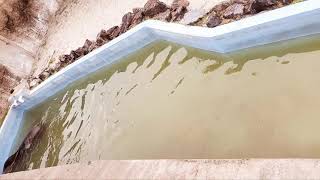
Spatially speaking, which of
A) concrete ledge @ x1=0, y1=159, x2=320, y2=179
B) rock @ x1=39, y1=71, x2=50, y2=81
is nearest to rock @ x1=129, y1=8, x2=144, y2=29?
rock @ x1=39, y1=71, x2=50, y2=81

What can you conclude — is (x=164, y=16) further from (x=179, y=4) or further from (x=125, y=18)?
(x=125, y=18)

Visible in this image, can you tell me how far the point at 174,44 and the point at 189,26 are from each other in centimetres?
46

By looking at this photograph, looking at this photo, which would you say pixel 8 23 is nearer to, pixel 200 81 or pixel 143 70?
pixel 143 70

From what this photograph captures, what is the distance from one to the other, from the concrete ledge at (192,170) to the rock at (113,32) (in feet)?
10.2

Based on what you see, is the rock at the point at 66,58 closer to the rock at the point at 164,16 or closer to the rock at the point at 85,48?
→ the rock at the point at 85,48

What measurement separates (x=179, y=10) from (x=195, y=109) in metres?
1.86

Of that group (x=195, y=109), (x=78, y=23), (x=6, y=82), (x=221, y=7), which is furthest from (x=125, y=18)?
(x=6, y=82)

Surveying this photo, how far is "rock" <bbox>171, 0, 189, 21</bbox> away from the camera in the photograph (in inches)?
236

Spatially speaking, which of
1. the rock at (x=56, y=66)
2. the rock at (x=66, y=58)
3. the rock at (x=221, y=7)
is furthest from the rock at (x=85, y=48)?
the rock at (x=221, y=7)

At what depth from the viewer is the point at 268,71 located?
4320 mm

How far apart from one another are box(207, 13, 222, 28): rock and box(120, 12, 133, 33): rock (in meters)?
1.89

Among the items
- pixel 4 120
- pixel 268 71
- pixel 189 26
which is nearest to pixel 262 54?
pixel 268 71

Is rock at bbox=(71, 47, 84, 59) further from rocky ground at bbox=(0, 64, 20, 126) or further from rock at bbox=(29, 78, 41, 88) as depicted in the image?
rocky ground at bbox=(0, 64, 20, 126)

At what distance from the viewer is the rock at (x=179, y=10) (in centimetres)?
600
